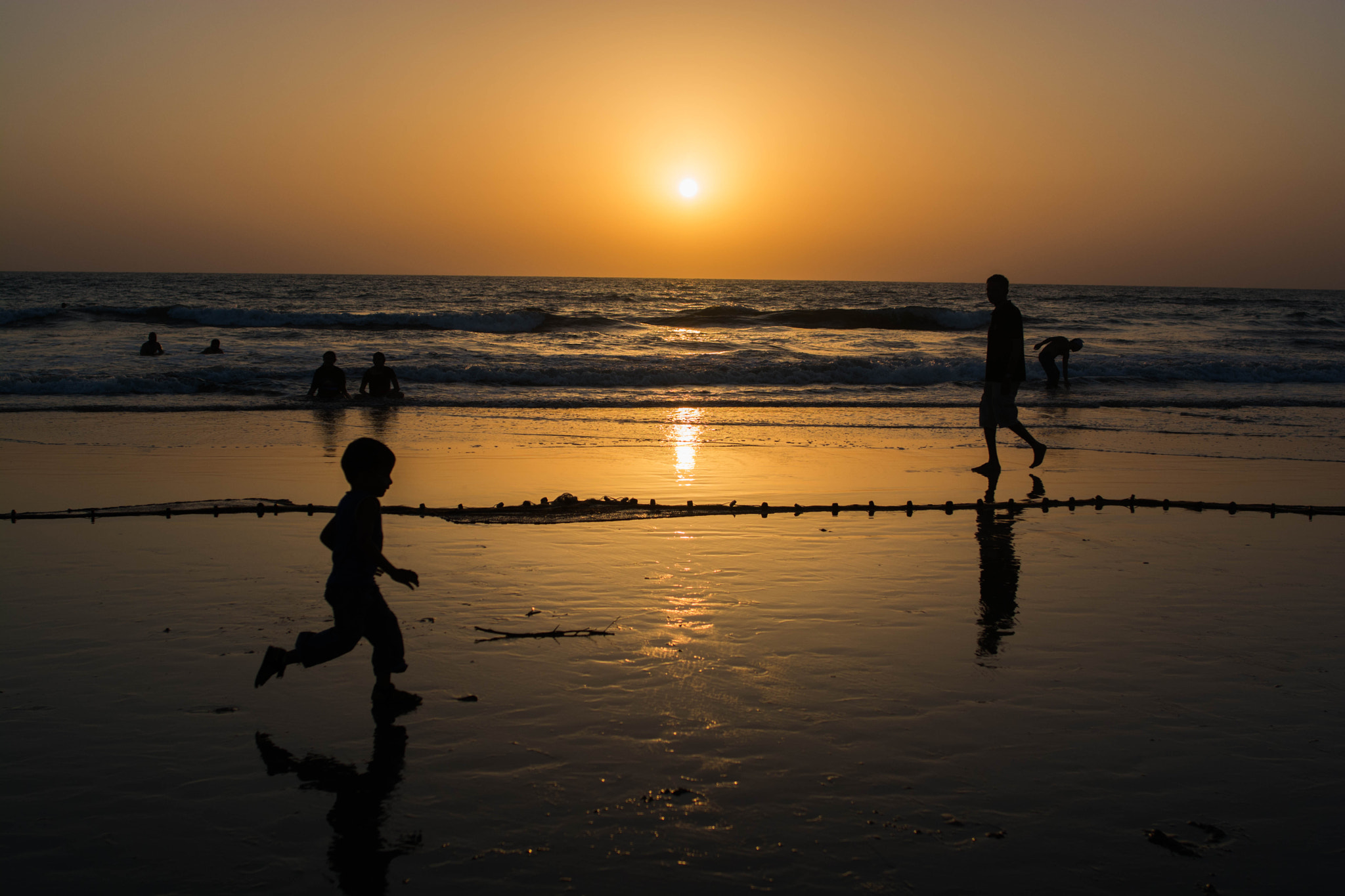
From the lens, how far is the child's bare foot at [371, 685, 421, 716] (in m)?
3.46

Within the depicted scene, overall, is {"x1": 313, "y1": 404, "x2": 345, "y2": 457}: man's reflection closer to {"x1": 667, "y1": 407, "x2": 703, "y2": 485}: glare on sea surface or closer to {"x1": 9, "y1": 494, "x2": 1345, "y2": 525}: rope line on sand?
{"x1": 9, "y1": 494, "x2": 1345, "y2": 525}: rope line on sand

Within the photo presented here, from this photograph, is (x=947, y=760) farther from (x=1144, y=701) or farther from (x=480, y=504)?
(x=480, y=504)

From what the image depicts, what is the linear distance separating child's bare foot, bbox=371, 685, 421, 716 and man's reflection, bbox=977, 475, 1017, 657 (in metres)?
2.42

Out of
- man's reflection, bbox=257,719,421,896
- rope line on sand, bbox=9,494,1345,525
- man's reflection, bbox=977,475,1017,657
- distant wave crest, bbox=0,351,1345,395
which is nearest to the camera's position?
man's reflection, bbox=257,719,421,896

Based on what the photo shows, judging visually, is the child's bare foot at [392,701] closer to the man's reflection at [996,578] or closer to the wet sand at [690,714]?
the wet sand at [690,714]

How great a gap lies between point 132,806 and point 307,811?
21.2 inches

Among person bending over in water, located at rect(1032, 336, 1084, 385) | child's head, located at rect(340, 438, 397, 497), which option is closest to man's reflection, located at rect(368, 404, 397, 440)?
child's head, located at rect(340, 438, 397, 497)

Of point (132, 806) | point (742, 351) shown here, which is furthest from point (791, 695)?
point (742, 351)

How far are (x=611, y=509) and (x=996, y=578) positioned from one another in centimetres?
293

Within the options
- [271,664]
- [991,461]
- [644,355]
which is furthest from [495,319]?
[271,664]

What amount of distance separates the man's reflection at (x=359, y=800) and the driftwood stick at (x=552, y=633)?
957mm

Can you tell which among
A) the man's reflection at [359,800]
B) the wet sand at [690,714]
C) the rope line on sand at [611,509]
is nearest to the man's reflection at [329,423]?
the rope line on sand at [611,509]

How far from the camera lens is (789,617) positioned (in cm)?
459

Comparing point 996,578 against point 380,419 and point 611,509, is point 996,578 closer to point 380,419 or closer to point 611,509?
point 611,509
